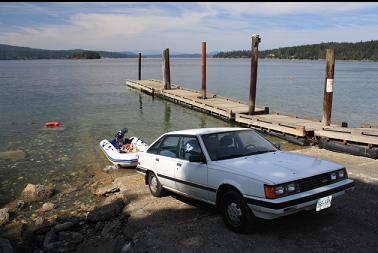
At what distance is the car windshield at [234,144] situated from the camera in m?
7.03

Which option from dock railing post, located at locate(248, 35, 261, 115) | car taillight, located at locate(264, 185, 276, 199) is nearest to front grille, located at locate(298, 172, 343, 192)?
car taillight, located at locate(264, 185, 276, 199)

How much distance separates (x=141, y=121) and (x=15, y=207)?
16353 mm

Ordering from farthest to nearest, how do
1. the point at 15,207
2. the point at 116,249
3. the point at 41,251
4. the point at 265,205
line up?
1. the point at 15,207
2. the point at 41,251
3. the point at 116,249
4. the point at 265,205

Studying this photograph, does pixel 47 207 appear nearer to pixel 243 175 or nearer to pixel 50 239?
pixel 50 239

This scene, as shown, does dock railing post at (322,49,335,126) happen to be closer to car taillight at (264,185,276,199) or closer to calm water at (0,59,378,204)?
calm water at (0,59,378,204)

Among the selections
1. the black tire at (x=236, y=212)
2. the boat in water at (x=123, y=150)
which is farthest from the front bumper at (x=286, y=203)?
the boat in water at (x=123, y=150)

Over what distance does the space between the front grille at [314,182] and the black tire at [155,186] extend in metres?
3.50

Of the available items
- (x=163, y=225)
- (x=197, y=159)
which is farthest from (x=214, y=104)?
(x=163, y=225)

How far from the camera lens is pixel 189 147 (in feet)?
24.6

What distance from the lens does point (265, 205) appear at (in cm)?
561

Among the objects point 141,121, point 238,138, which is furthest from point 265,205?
point 141,121

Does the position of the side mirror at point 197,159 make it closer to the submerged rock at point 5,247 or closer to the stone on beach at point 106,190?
the submerged rock at point 5,247

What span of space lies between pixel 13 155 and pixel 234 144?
Answer: 11.9 m

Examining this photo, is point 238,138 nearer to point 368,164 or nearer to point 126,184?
point 126,184
